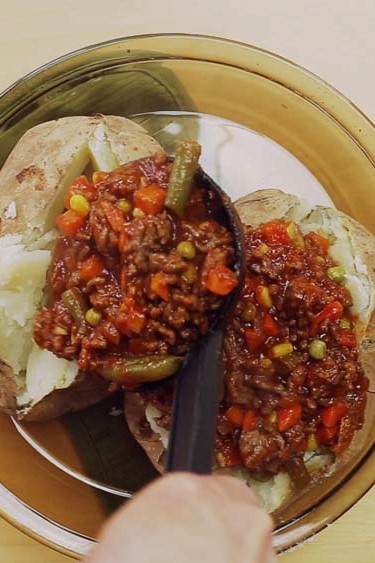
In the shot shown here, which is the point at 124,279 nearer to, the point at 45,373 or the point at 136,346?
the point at 136,346

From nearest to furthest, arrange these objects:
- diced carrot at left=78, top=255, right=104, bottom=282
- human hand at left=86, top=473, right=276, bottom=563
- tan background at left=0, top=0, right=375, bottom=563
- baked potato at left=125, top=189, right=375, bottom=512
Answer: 1. human hand at left=86, top=473, right=276, bottom=563
2. diced carrot at left=78, top=255, right=104, bottom=282
3. baked potato at left=125, top=189, right=375, bottom=512
4. tan background at left=0, top=0, right=375, bottom=563

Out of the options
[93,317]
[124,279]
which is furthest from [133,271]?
[93,317]

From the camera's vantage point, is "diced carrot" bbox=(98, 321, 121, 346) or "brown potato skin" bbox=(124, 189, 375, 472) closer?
"diced carrot" bbox=(98, 321, 121, 346)

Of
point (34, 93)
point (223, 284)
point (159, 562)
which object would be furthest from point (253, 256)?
point (159, 562)

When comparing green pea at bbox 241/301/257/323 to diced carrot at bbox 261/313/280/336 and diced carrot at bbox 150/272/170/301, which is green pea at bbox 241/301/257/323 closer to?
diced carrot at bbox 261/313/280/336

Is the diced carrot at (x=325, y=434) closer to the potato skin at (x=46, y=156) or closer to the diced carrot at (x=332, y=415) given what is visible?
the diced carrot at (x=332, y=415)

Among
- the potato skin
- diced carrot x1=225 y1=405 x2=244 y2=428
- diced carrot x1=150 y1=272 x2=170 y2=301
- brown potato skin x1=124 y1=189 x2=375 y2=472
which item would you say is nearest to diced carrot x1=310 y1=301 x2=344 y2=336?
brown potato skin x1=124 y1=189 x2=375 y2=472

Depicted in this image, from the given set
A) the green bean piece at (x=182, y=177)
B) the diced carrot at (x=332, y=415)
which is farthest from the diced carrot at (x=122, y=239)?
the diced carrot at (x=332, y=415)

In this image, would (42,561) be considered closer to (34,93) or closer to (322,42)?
(34,93)
